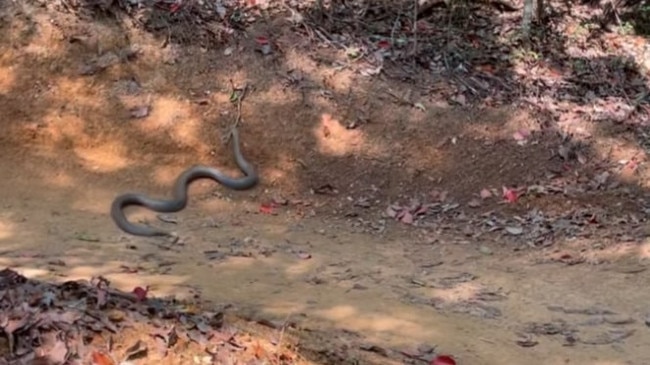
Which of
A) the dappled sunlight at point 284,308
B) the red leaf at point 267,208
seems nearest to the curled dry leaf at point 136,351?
the dappled sunlight at point 284,308

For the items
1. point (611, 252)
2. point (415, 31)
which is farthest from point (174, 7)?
point (611, 252)

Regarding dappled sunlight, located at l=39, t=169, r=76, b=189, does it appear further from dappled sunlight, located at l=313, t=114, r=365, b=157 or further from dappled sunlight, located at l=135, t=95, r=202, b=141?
dappled sunlight, located at l=313, t=114, r=365, b=157

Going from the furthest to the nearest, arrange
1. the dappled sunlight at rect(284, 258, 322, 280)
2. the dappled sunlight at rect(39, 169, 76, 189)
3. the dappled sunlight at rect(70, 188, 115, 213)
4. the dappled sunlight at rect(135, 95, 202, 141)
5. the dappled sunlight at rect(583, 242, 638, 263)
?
the dappled sunlight at rect(135, 95, 202, 141)
the dappled sunlight at rect(39, 169, 76, 189)
the dappled sunlight at rect(70, 188, 115, 213)
the dappled sunlight at rect(583, 242, 638, 263)
the dappled sunlight at rect(284, 258, 322, 280)

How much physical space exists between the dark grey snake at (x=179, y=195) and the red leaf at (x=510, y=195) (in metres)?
2.74

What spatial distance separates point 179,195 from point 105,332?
211 inches

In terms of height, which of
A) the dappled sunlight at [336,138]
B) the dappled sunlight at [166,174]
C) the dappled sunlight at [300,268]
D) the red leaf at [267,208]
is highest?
the dappled sunlight at [336,138]

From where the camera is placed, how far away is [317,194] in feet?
30.3

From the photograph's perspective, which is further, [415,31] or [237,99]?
[415,31]

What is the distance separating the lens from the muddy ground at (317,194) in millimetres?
6113

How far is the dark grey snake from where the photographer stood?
7883 millimetres

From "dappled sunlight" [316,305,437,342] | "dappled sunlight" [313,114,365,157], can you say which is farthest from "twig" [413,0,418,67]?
"dappled sunlight" [316,305,437,342]

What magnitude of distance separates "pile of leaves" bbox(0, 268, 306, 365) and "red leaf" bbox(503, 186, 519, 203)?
5318mm

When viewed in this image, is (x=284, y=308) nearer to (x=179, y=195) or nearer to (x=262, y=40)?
(x=179, y=195)

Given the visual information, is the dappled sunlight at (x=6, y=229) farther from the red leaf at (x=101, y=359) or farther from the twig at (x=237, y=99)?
the red leaf at (x=101, y=359)
